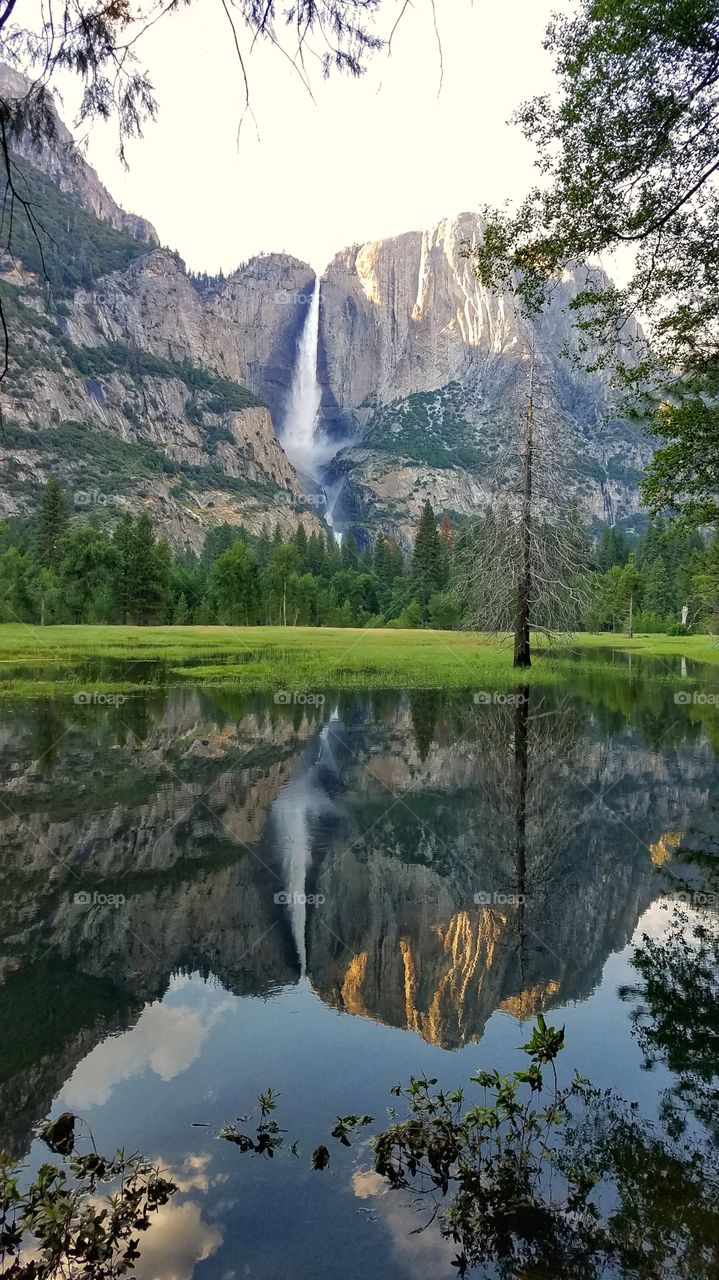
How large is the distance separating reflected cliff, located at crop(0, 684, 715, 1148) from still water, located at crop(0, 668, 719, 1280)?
3cm

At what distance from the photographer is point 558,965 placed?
655 centimetres

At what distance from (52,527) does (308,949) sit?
262ft

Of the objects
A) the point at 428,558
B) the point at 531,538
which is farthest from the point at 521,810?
the point at 428,558

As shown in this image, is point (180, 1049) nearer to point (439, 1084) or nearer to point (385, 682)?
point (439, 1084)

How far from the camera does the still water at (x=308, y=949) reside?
394 centimetres

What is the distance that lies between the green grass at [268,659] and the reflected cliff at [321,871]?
11217mm

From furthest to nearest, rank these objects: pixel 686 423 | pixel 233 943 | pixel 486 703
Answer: pixel 486 703, pixel 686 423, pixel 233 943

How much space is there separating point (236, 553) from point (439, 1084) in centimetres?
6943

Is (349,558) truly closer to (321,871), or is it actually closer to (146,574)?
(146,574)

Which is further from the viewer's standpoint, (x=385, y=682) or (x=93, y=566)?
(x=93, y=566)

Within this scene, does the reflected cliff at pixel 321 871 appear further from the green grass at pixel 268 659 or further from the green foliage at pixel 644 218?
the green grass at pixel 268 659

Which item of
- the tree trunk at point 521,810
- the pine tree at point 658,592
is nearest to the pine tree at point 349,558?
the pine tree at point 658,592

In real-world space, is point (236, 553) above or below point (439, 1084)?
above

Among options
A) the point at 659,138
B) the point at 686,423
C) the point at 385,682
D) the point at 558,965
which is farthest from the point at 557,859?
the point at 385,682
